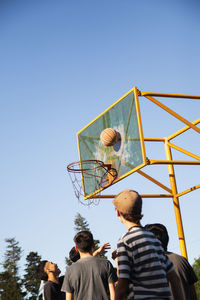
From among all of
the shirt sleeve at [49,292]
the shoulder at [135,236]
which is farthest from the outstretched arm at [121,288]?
the shirt sleeve at [49,292]

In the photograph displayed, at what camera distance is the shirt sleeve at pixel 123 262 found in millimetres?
3379

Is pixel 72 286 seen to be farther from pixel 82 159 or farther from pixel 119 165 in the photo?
pixel 82 159

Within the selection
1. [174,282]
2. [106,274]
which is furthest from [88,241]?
[174,282]

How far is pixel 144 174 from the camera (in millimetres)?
11133

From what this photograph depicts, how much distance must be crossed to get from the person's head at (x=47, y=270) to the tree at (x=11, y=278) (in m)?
55.4

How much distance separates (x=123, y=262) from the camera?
11.2ft

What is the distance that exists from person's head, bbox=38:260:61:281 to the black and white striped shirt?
8.77 ft

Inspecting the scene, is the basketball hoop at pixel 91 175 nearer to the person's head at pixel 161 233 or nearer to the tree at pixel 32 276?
the person's head at pixel 161 233

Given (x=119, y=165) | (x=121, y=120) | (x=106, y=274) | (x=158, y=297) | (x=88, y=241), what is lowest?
(x=158, y=297)

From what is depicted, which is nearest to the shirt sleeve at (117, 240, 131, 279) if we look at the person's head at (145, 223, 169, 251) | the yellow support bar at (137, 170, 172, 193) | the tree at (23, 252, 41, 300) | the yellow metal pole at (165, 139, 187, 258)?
the person's head at (145, 223, 169, 251)

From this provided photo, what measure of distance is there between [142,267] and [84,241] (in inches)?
61.4

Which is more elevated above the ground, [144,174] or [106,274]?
[144,174]

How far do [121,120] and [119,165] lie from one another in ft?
3.10

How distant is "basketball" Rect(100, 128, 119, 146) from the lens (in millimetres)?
10242
